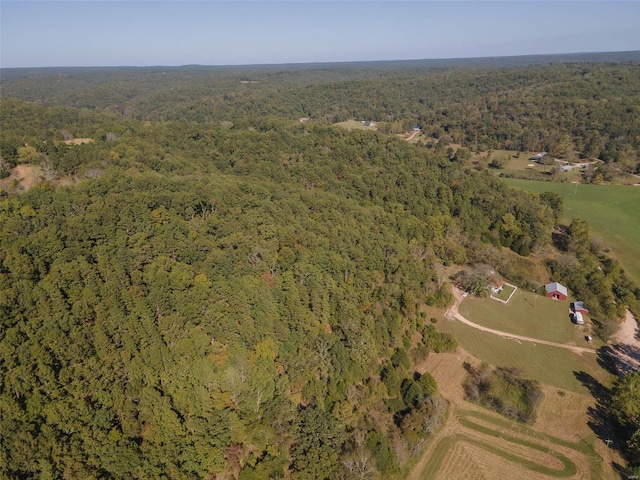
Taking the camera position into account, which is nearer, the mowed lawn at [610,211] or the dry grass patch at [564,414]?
the dry grass patch at [564,414]

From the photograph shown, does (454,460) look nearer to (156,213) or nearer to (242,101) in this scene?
(156,213)

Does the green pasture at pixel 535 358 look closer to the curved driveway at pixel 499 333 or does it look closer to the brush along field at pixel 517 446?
the curved driveway at pixel 499 333

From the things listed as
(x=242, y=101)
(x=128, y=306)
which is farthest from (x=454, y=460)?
(x=242, y=101)

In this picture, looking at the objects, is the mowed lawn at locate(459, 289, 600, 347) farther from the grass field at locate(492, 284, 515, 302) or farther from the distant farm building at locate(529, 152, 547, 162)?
the distant farm building at locate(529, 152, 547, 162)

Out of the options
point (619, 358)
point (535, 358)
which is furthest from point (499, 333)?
point (619, 358)

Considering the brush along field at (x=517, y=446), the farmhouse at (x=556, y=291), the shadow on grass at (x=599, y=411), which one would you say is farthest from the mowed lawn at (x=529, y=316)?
the brush along field at (x=517, y=446)

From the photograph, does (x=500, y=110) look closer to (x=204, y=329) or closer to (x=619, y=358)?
(x=619, y=358)
